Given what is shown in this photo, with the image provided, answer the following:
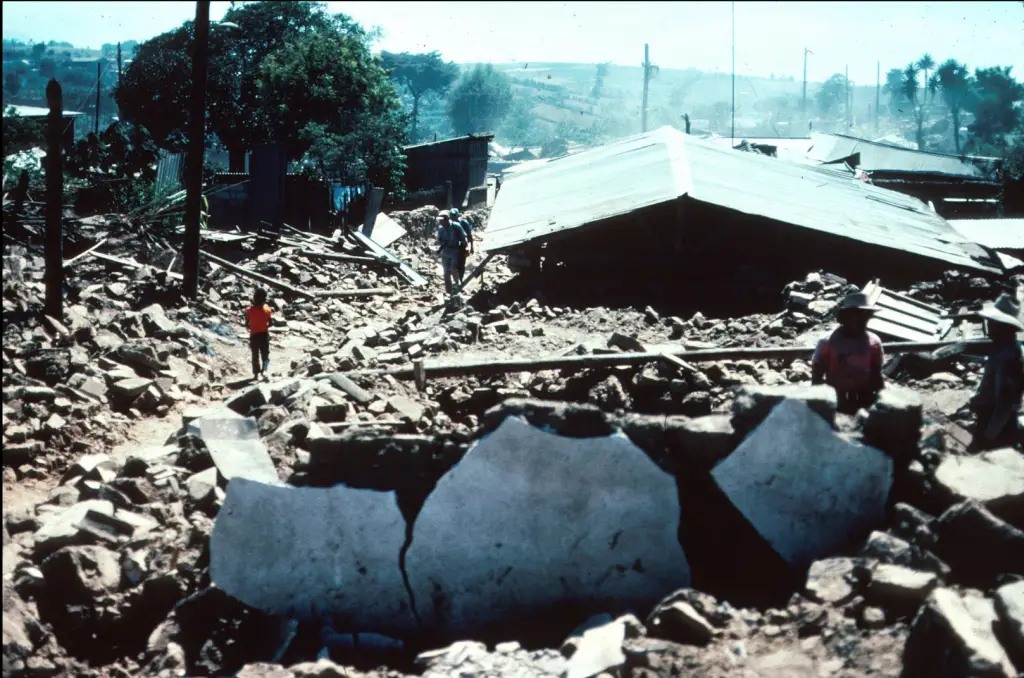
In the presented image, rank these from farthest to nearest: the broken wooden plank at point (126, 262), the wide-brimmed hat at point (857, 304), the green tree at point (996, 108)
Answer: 1. the green tree at point (996, 108)
2. the broken wooden plank at point (126, 262)
3. the wide-brimmed hat at point (857, 304)

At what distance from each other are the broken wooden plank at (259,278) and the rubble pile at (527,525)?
21.3 ft

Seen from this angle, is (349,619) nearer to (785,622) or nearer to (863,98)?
(785,622)

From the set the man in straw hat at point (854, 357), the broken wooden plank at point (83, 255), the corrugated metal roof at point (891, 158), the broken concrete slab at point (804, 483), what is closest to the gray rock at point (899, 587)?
the broken concrete slab at point (804, 483)

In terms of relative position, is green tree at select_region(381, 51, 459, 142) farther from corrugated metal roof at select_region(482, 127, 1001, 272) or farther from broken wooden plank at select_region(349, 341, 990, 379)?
broken wooden plank at select_region(349, 341, 990, 379)

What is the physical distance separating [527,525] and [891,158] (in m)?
36.0

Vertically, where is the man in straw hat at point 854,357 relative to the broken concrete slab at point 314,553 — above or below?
above

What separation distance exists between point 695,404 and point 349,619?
10.9 feet

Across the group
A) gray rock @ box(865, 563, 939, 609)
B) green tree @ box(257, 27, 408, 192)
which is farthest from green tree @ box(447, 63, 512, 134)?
gray rock @ box(865, 563, 939, 609)

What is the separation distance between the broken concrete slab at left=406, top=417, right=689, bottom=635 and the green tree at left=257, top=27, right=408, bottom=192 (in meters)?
21.5

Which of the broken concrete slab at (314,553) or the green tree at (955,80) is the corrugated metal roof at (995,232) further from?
the green tree at (955,80)

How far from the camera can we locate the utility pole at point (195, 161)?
12828 mm

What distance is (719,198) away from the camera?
42.8ft

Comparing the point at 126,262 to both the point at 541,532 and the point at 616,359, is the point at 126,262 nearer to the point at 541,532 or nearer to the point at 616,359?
the point at 616,359

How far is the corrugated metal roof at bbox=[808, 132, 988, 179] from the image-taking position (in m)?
34.0
